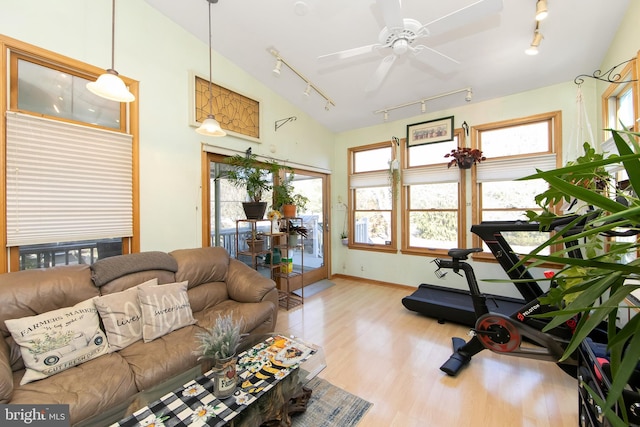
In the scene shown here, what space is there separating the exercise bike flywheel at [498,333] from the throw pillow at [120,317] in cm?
281

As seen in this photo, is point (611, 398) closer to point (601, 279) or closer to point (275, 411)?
point (601, 279)

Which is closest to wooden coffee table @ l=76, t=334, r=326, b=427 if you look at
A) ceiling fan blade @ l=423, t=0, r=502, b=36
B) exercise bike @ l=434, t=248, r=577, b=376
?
exercise bike @ l=434, t=248, r=577, b=376

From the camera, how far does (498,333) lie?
7.10 feet

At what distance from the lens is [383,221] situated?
4.68 metres

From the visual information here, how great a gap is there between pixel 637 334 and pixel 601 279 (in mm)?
127

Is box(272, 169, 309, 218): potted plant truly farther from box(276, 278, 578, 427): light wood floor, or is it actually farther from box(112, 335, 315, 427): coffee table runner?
box(112, 335, 315, 427): coffee table runner

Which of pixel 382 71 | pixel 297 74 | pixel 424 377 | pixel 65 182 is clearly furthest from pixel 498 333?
pixel 65 182

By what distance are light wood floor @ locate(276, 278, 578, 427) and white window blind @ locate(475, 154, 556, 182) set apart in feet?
6.93

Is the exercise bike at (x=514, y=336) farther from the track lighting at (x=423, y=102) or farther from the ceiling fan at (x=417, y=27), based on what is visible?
the track lighting at (x=423, y=102)

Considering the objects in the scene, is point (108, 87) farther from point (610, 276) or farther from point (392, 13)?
point (610, 276)

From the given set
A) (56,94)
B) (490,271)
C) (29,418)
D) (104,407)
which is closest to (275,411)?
(104,407)

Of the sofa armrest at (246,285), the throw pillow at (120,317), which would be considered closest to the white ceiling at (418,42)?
the sofa armrest at (246,285)

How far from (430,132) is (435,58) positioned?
209 centimetres

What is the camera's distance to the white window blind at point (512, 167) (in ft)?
10.8
